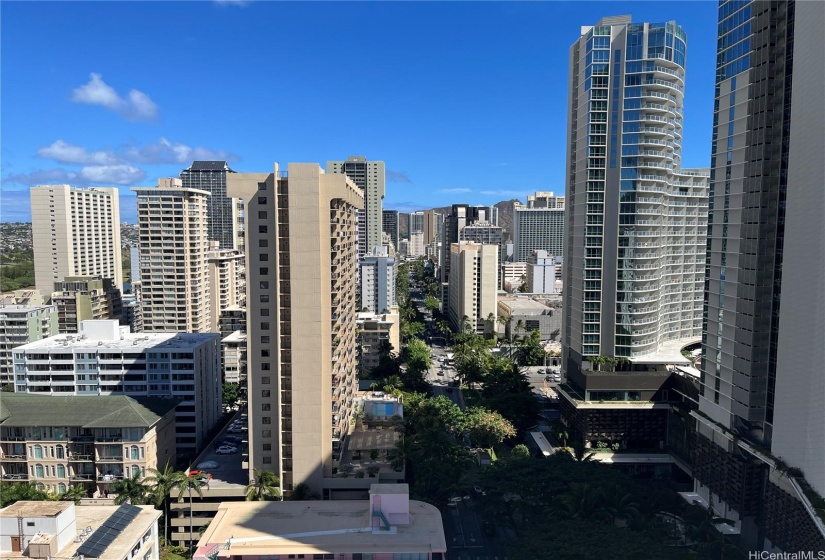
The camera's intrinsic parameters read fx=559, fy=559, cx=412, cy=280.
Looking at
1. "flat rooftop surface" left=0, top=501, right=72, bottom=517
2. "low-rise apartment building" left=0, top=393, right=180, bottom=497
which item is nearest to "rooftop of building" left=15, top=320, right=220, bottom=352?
"low-rise apartment building" left=0, top=393, right=180, bottom=497

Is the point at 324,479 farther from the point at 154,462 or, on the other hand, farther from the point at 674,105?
the point at 674,105

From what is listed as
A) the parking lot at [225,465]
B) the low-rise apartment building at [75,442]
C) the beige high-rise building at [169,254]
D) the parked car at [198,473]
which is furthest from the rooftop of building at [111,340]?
the beige high-rise building at [169,254]

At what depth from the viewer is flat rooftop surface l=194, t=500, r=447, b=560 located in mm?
33312

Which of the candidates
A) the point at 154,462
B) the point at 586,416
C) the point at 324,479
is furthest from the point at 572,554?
the point at 154,462

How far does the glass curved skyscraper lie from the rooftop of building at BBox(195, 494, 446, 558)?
31513 mm

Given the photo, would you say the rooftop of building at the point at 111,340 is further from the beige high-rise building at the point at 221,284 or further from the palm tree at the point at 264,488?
the beige high-rise building at the point at 221,284

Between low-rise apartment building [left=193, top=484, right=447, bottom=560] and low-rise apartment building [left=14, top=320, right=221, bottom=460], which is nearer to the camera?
low-rise apartment building [left=193, top=484, right=447, bottom=560]

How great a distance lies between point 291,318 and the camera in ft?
141

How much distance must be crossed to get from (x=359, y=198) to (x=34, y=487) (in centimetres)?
Answer: 3669

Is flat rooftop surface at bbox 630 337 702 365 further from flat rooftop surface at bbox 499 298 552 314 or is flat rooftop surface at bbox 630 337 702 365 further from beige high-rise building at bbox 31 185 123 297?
beige high-rise building at bbox 31 185 123 297

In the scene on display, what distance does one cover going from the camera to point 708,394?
4591 centimetres

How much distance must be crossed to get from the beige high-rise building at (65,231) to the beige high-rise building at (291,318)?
86.6 metres

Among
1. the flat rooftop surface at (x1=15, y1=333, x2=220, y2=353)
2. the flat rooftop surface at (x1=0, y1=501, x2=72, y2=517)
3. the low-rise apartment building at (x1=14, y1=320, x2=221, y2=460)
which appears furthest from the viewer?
the flat rooftop surface at (x1=15, y1=333, x2=220, y2=353)

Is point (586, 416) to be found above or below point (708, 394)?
below
